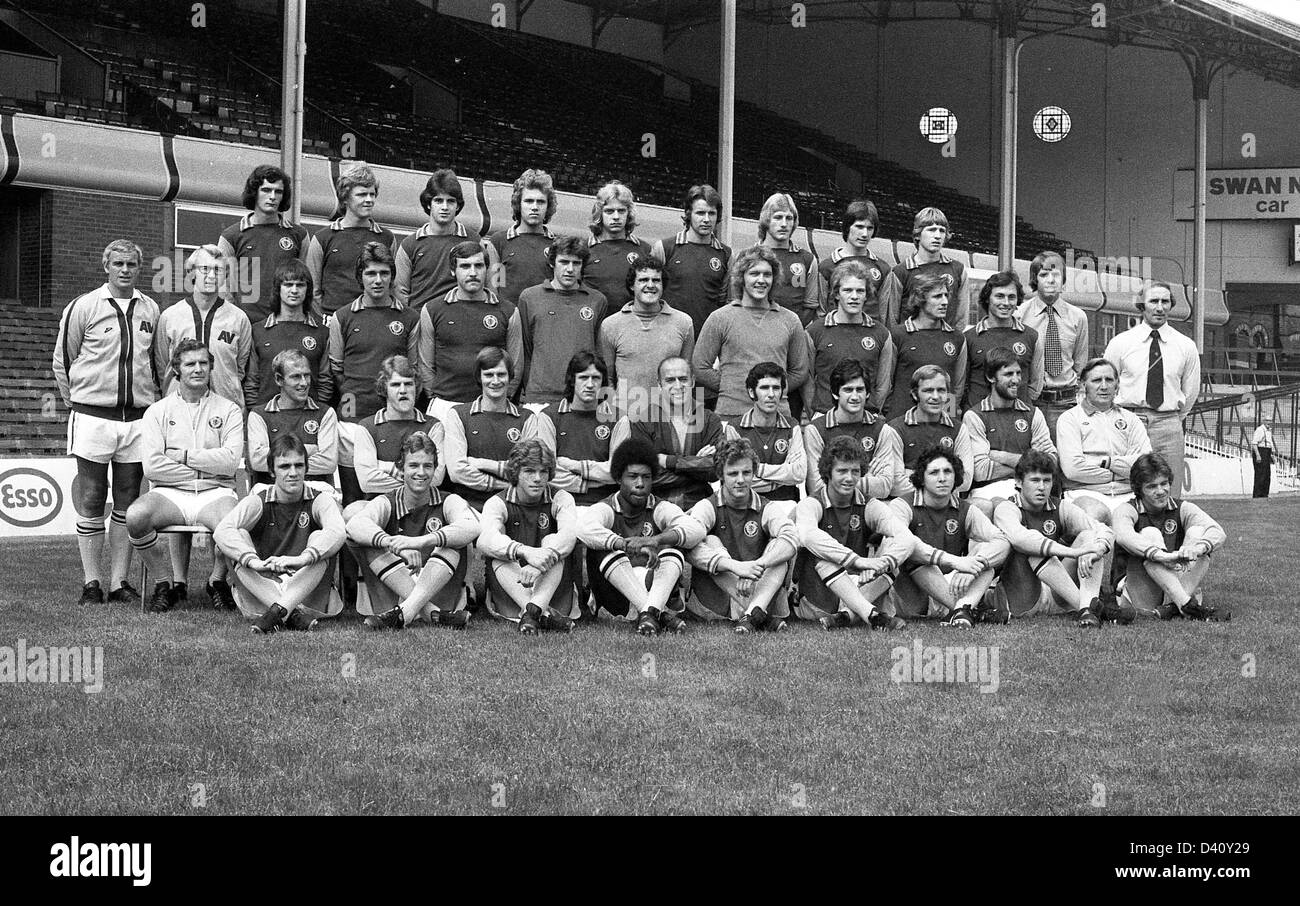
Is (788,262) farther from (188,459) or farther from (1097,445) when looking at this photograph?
(188,459)

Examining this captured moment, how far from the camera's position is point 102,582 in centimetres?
836

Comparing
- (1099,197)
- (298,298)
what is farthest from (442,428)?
(1099,197)

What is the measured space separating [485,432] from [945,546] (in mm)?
2696

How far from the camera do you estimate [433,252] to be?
8.35 metres

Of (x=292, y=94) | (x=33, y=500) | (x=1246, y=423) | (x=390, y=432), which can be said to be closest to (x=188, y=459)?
(x=390, y=432)

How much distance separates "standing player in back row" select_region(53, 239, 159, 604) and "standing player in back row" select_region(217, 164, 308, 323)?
60 centimetres

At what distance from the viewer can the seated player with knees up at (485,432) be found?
7.54 metres

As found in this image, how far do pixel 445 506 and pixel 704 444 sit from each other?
4.91 feet

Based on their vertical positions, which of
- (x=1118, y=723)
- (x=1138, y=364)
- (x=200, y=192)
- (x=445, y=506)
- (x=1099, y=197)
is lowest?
(x=1118, y=723)

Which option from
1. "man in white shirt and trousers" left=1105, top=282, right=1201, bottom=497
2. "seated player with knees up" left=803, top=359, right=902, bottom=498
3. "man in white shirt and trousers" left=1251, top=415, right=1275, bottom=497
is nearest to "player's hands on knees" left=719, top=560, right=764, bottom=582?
"seated player with knees up" left=803, top=359, right=902, bottom=498

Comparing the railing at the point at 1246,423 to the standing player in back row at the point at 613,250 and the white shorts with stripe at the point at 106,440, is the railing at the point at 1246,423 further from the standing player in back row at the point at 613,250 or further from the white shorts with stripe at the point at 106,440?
the white shorts with stripe at the point at 106,440

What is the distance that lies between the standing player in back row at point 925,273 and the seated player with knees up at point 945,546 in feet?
4.49

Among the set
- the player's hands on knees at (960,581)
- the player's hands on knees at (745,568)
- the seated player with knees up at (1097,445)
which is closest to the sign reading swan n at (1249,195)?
the seated player with knees up at (1097,445)

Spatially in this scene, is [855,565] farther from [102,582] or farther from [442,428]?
[102,582]
